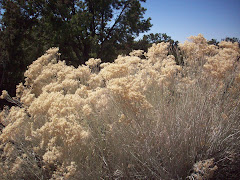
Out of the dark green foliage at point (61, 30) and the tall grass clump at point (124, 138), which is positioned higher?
the dark green foliage at point (61, 30)

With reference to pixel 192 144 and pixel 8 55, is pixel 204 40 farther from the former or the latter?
pixel 8 55

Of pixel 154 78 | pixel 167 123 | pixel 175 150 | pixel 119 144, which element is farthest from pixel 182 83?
pixel 119 144

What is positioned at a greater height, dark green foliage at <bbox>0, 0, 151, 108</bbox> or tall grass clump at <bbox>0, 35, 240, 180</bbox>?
dark green foliage at <bbox>0, 0, 151, 108</bbox>

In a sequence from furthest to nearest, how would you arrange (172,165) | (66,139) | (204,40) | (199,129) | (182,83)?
(204,40) → (182,83) → (199,129) → (172,165) → (66,139)

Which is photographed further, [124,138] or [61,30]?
[61,30]

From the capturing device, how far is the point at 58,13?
11312 millimetres

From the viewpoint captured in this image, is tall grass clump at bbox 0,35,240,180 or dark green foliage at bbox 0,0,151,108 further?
dark green foliage at bbox 0,0,151,108

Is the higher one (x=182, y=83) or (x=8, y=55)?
(x=8, y=55)

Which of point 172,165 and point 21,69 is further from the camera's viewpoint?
point 21,69

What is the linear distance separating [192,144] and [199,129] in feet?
0.65

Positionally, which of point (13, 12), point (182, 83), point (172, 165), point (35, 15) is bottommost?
point (172, 165)

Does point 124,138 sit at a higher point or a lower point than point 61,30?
lower

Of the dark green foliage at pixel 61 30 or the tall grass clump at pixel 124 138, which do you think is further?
the dark green foliage at pixel 61 30

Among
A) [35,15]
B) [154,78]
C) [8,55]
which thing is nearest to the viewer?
[154,78]
